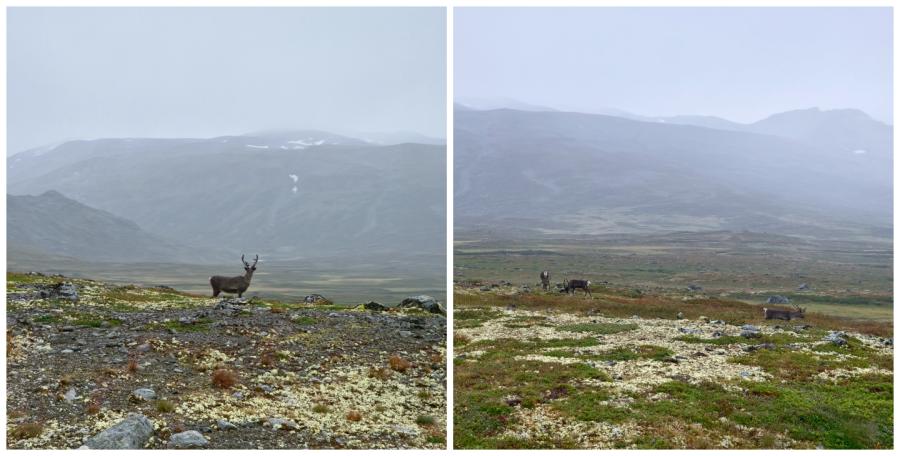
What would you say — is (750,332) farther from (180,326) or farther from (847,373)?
(180,326)

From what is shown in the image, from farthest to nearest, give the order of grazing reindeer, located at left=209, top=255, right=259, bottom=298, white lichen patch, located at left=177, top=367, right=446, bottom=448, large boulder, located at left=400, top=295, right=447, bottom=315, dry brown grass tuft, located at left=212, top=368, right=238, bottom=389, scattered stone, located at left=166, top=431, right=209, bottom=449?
grazing reindeer, located at left=209, top=255, right=259, bottom=298 → large boulder, located at left=400, top=295, right=447, bottom=315 → dry brown grass tuft, located at left=212, top=368, right=238, bottom=389 → white lichen patch, located at left=177, top=367, right=446, bottom=448 → scattered stone, located at left=166, top=431, right=209, bottom=449

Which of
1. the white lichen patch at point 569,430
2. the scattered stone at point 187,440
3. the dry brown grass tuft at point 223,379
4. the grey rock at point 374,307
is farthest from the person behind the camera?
the grey rock at point 374,307

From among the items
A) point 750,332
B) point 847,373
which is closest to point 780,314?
point 750,332

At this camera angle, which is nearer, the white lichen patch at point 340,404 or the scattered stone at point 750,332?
the white lichen patch at point 340,404

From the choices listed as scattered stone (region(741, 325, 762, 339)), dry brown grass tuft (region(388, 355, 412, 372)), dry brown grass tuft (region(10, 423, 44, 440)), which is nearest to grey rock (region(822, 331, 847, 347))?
scattered stone (region(741, 325, 762, 339))

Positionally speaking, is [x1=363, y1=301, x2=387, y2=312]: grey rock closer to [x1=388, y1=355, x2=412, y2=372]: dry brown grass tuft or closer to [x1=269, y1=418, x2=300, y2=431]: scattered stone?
[x1=388, y1=355, x2=412, y2=372]: dry brown grass tuft

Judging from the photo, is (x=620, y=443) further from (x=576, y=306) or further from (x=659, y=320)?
(x=576, y=306)

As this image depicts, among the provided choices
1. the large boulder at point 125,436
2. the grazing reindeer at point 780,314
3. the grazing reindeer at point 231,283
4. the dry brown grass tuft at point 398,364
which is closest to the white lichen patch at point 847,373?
the dry brown grass tuft at point 398,364

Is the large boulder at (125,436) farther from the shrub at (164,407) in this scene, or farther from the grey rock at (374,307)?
the grey rock at (374,307)
